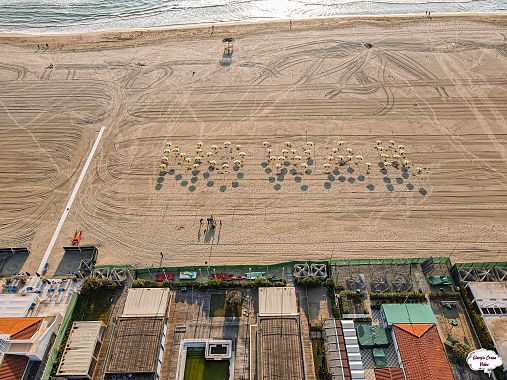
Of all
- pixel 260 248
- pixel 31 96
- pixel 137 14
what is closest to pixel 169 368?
pixel 260 248

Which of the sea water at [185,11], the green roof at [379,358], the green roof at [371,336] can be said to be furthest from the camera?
the sea water at [185,11]

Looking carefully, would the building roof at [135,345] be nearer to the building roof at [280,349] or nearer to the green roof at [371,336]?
the building roof at [280,349]

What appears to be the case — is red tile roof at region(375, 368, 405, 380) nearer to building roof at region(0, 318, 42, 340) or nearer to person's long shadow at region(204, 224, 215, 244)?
person's long shadow at region(204, 224, 215, 244)

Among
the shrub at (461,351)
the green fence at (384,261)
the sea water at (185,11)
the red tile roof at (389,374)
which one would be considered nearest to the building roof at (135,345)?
the red tile roof at (389,374)

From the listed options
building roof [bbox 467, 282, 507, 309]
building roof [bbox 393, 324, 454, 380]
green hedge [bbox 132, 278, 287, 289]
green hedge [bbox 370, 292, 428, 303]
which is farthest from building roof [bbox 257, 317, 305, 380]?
building roof [bbox 467, 282, 507, 309]

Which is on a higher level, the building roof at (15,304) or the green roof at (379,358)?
the building roof at (15,304)

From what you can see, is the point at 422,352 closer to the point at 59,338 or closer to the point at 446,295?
the point at 446,295
